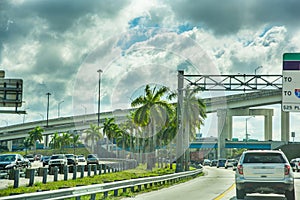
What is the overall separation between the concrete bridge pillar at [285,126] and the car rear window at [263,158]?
80978 mm

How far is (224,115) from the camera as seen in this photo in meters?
94.0

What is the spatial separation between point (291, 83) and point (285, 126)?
2542 inches

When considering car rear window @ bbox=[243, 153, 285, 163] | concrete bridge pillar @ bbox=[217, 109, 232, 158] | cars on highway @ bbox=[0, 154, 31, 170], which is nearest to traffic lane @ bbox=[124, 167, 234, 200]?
car rear window @ bbox=[243, 153, 285, 163]

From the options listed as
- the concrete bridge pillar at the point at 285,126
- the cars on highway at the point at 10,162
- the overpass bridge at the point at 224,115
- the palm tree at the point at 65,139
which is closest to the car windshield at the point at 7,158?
the cars on highway at the point at 10,162

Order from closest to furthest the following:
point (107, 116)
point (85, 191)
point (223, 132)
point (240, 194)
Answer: point (85, 191), point (240, 194), point (223, 132), point (107, 116)

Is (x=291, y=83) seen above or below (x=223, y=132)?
above

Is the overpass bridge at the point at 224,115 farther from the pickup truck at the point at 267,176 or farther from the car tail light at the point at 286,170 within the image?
Result: the car tail light at the point at 286,170

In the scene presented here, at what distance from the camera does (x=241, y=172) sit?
17.8 m

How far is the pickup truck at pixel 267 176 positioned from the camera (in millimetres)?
17328

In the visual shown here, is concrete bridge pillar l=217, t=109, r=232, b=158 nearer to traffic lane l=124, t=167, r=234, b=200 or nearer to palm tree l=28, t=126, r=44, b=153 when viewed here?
palm tree l=28, t=126, r=44, b=153

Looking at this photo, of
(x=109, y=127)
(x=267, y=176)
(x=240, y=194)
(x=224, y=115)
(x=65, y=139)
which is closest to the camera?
(x=267, y=176)

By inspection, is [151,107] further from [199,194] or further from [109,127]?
[109,127]

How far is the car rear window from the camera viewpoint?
17891 millimetres

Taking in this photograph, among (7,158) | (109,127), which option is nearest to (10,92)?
(7,158)
